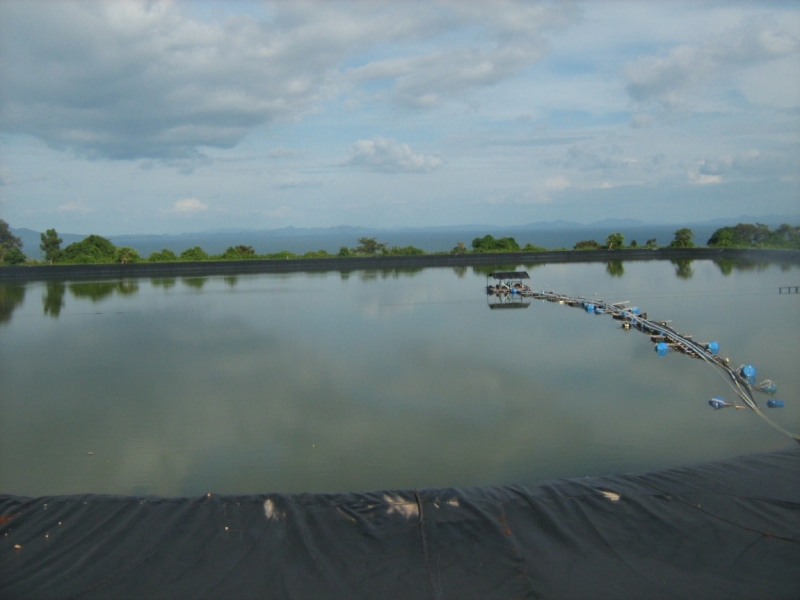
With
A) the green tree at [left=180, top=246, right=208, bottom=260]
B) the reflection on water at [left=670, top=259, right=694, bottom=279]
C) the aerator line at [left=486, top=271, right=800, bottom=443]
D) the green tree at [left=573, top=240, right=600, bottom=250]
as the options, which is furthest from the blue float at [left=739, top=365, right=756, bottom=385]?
the green tree at [left=180, top=246, right=208, bottom=260]

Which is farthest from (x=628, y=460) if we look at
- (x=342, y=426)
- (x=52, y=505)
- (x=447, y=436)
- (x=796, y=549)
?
(x=52, y=505)

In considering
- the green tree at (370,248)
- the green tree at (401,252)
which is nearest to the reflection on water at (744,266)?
the green tree at (401,252)

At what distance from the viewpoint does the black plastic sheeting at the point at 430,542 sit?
282 cm

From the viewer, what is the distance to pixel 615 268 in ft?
64.6

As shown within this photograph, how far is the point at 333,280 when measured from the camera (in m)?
18.4

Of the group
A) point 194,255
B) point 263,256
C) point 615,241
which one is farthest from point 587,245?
point 194,255

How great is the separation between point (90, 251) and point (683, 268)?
20175 millimetres

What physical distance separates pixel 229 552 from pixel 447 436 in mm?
2585

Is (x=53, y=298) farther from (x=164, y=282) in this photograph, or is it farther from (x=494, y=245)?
(x=494, y=245)

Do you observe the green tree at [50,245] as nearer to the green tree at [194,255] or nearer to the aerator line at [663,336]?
the green tree at [194,255]

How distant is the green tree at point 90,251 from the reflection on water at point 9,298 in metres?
4.00

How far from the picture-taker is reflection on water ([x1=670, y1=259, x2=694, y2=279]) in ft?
56.4

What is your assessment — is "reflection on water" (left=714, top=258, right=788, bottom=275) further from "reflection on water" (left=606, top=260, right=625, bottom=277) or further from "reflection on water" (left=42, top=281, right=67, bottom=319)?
"reflection on water" (left=42, top=281, right=67, bottom=319)

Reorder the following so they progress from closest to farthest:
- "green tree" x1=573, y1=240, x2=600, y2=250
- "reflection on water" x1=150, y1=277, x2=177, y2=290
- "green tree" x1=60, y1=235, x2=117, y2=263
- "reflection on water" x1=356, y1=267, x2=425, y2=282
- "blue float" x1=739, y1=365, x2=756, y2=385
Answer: "blue float" x1=739, y1=365, x2=756, y2=385 < "reflection on water" x1=150, y1=277, x2=177, y2=290 < "reflection on water" x1=356, y1=267, x2=425, y2=282 < "green tree" x1=60, y1=235, x2=117, y2=263 < "green tree" x1=573, y1=240, x2=600, y2=250
